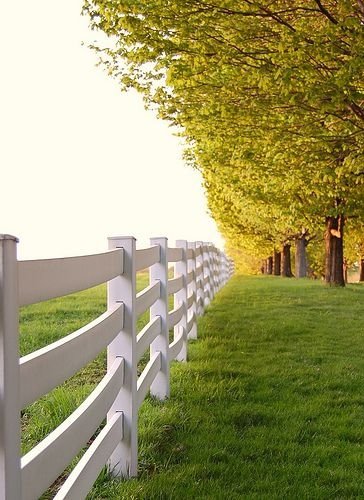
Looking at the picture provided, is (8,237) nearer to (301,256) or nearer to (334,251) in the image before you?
(334,251)

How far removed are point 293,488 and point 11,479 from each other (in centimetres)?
240

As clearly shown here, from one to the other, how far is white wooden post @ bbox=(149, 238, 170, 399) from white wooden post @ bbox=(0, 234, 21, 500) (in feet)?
12.7

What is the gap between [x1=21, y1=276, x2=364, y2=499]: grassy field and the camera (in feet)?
13.3

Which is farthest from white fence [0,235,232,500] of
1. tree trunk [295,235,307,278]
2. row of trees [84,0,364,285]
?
tree trunk [295,235,307,278]

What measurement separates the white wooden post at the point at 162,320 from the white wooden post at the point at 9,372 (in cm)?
387

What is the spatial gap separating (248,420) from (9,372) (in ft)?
12.3

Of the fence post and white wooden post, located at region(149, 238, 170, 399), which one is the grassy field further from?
the fence post

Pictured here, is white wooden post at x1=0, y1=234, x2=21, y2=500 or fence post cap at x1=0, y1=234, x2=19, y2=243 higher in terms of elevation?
fence post cap at x1=0, y1=234, x2=19, y2=243

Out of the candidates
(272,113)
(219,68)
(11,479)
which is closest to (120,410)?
(11,479)

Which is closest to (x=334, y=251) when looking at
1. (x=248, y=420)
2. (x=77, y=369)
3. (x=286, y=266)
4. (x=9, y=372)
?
(x=286, y=266)

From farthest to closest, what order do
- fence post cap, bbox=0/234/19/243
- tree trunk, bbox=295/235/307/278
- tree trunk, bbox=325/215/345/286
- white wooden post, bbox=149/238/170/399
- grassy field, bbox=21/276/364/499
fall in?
tree trunk, bbox=295/235/307/278, tree trunk, bbox=325/215/345/286, white wooden post, bbox=149/238/170/399, grassy field, bbox=21/276/364/499, fence post cap, bbox=0/234/19/243

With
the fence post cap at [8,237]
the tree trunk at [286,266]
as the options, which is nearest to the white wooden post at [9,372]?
the fence post cap at [8,237]

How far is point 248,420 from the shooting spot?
5.52 meters

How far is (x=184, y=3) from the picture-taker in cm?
847
